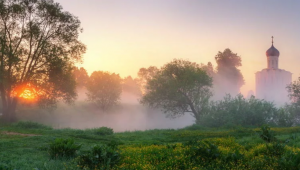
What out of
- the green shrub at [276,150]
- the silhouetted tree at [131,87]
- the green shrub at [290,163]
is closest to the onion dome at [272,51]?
the silhouetted tree at [131,87]

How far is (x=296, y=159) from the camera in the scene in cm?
1027

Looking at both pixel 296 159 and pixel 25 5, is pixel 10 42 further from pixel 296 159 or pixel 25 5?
pixel 296 159

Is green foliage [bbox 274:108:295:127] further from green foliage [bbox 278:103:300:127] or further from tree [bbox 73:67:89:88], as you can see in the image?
tree [bbox 73:67:89:88]

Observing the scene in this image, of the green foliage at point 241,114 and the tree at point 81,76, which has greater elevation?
the tree at point 81,76

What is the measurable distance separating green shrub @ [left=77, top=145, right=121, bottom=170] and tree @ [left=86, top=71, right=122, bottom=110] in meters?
58.4

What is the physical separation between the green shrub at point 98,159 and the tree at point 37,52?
26749mm

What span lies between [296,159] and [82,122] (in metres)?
58.3

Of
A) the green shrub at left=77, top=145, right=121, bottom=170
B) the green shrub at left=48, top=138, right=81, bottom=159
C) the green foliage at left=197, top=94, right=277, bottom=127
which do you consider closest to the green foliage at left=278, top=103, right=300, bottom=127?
the green foliage at left=197, top=94, right=277, bottom=127

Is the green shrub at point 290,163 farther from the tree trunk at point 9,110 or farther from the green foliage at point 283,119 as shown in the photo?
the tree trunk at point 9,110

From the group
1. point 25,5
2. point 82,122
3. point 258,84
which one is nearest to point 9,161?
point 25,5

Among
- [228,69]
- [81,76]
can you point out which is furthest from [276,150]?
[81,76]

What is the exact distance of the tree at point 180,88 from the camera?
134 ft

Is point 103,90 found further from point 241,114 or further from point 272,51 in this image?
point 272,51

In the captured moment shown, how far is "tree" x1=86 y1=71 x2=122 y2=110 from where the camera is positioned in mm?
69250
